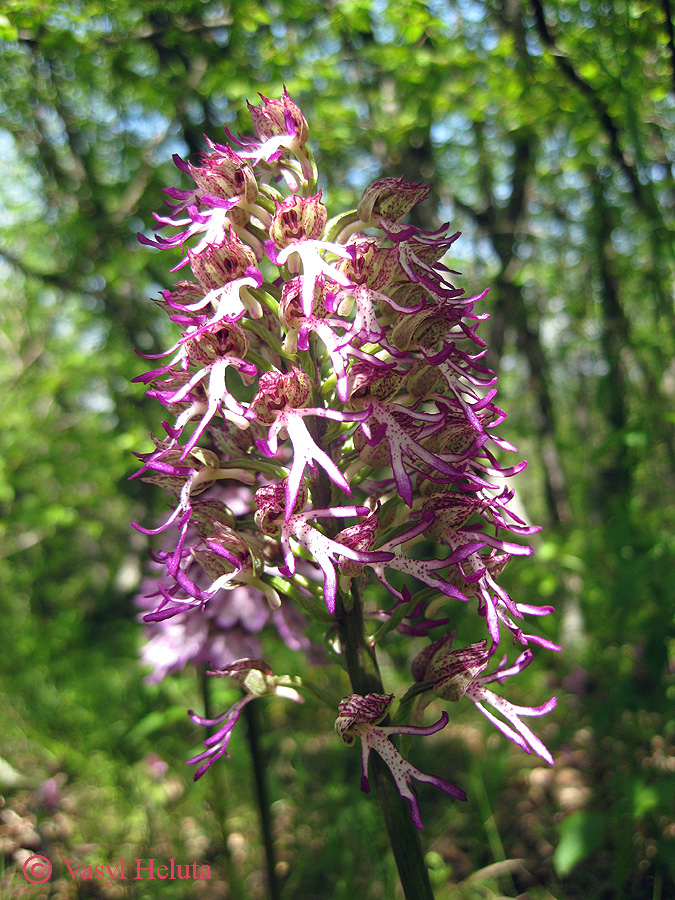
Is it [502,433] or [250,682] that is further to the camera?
[502,433]

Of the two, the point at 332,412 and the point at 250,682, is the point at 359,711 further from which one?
the point at 332,412

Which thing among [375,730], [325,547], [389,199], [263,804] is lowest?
[263,804]

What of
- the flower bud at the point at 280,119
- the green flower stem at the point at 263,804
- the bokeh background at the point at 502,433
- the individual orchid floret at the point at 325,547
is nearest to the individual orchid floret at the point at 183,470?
the individual orchid floret at the point at 325,547

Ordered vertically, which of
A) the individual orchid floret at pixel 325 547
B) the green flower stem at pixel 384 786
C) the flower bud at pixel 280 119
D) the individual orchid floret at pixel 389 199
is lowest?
the green flower stem at pixel 384 786

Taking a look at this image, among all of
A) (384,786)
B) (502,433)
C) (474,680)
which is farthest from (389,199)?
(502,433)

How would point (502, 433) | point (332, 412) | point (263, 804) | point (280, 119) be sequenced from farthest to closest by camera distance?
point (502, 433)
point (263, 804)
point (280, 119)
point (332, 412)

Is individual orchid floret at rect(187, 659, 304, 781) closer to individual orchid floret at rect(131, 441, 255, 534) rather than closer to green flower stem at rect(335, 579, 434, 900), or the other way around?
green flower stem at rect(335, 579, 434, 900)

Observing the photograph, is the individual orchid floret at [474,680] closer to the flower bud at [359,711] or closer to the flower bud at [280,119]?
the flower bud at [359,711]
